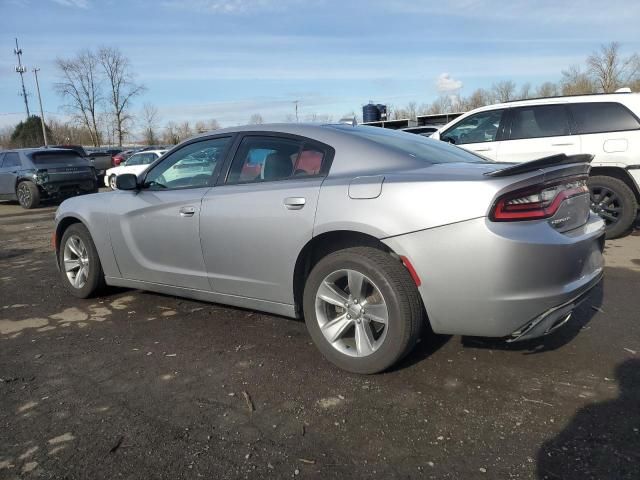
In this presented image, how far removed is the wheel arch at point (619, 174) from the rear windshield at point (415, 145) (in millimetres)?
3910

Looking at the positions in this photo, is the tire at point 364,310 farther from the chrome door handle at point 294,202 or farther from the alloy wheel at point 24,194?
the alloy wheel at point 24,194

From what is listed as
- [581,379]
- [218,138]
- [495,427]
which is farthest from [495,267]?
[218,138]

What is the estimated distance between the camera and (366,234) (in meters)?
3.05

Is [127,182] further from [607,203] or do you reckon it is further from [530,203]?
[607,203]

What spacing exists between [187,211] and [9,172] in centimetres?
1251

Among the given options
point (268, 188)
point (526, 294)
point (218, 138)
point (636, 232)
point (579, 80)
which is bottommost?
point (636, 232)

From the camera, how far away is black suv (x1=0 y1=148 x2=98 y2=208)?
13.4 meters

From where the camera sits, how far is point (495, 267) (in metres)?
2.67

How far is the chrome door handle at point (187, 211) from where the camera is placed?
3884mm

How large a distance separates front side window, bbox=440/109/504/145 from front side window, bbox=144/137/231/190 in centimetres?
488

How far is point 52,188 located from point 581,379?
1366 centimetres

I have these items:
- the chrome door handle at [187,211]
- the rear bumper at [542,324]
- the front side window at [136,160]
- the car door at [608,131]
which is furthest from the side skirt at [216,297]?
the front side window at [136,160]

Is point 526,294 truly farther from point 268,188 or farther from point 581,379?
point 268,188

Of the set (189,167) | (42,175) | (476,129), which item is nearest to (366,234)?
(189,167)
